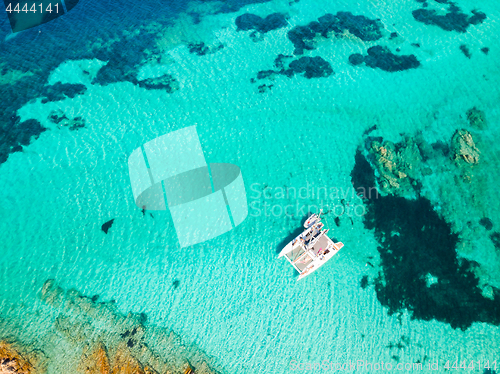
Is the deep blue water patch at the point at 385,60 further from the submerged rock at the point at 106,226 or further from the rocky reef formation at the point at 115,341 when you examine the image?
the rocky reef formation at the point at 115,341

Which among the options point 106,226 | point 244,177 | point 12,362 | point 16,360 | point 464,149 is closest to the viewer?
point 12,362

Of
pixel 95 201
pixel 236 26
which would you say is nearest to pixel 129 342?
pixel 95 201

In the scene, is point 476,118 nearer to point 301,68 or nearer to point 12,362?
point 301,68

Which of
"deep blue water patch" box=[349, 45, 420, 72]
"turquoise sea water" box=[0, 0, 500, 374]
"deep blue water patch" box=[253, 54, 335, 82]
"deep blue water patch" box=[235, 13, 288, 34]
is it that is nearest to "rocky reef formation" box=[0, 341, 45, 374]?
"turquoise sea water" box=[0, 0, 500, 374]

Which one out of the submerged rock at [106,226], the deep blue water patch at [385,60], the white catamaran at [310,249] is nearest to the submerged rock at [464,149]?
the deep blue water patch at [385,60]

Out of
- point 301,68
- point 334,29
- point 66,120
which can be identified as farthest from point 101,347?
point 334,29
